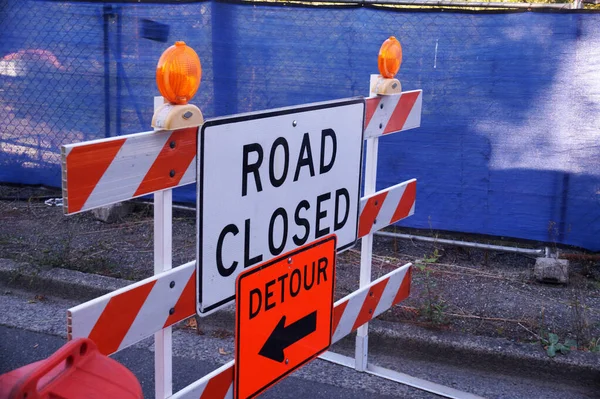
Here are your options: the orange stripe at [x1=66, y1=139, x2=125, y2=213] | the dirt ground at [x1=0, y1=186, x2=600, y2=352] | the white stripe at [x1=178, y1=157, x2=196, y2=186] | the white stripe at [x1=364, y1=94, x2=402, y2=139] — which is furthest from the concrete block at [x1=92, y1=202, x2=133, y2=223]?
the orange stripe at [x1=66, y1=139, x2=125, y2=213]

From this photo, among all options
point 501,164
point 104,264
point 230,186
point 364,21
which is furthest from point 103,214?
point 230,186

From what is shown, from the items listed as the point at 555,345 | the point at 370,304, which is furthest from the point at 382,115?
the point at 555,345

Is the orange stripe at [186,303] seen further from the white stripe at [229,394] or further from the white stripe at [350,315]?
the white stripe at [350,315]

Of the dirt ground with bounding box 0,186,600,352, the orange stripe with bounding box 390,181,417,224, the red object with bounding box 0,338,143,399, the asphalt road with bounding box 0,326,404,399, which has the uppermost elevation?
the red object with bounding box 0,338,143,399

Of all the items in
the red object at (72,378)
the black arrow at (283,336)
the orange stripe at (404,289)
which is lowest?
the orange stripe at (404,289)

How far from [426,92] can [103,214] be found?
3.01 m

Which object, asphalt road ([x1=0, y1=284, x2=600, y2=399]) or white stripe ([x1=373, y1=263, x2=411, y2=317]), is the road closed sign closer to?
white stripe ([x1=373, y1=263, x2=411, y2=317])

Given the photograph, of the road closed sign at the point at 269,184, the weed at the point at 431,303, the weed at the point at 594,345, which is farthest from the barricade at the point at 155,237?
the weed at the point at 594,345

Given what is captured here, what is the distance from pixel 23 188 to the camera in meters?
7.74

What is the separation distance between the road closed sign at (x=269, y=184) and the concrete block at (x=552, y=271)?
287 cm

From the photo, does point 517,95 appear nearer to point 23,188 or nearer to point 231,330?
point 231,330

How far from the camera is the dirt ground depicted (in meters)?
4.96

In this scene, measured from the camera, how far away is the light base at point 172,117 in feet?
8.29

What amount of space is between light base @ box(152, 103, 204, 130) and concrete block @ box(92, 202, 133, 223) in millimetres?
4463
